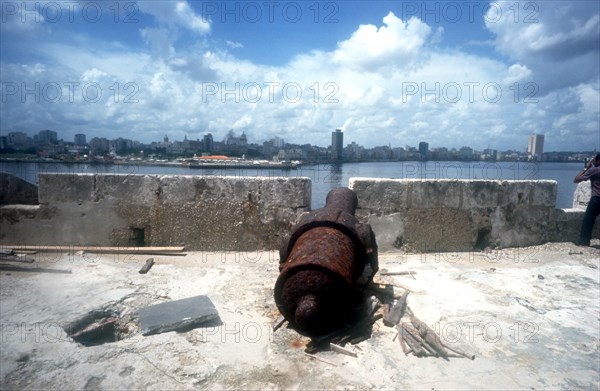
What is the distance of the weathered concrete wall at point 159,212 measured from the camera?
17.6 feet

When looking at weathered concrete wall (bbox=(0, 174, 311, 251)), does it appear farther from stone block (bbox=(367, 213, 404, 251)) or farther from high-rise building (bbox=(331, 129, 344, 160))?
high-rise building (bbox=(331, 129, 344, 160))

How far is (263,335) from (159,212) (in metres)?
3.21

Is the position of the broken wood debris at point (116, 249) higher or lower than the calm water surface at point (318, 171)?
lower

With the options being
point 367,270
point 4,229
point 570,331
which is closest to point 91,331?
point 367,270

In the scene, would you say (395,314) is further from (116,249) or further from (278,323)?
(116,249)

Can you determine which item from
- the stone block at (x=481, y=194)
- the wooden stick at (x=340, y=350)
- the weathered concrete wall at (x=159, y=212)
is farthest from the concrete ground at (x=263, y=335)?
the stone block at (x=481, y=194)

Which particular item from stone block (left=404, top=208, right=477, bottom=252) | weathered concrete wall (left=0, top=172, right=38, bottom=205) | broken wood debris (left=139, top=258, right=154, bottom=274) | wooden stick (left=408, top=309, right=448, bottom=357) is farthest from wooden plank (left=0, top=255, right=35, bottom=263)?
stone block (left=404, top=208, right=477, bottom=252)

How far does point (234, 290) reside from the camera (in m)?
3.91

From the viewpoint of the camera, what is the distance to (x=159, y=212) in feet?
17.7

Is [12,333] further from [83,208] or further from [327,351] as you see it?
[83,208]

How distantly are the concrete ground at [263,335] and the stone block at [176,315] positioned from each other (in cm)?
9

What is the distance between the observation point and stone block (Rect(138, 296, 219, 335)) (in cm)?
294

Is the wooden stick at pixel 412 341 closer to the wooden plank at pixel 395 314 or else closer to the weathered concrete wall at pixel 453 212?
the wooden plank at pixel 395 314

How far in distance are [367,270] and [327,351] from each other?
0.98 metres
